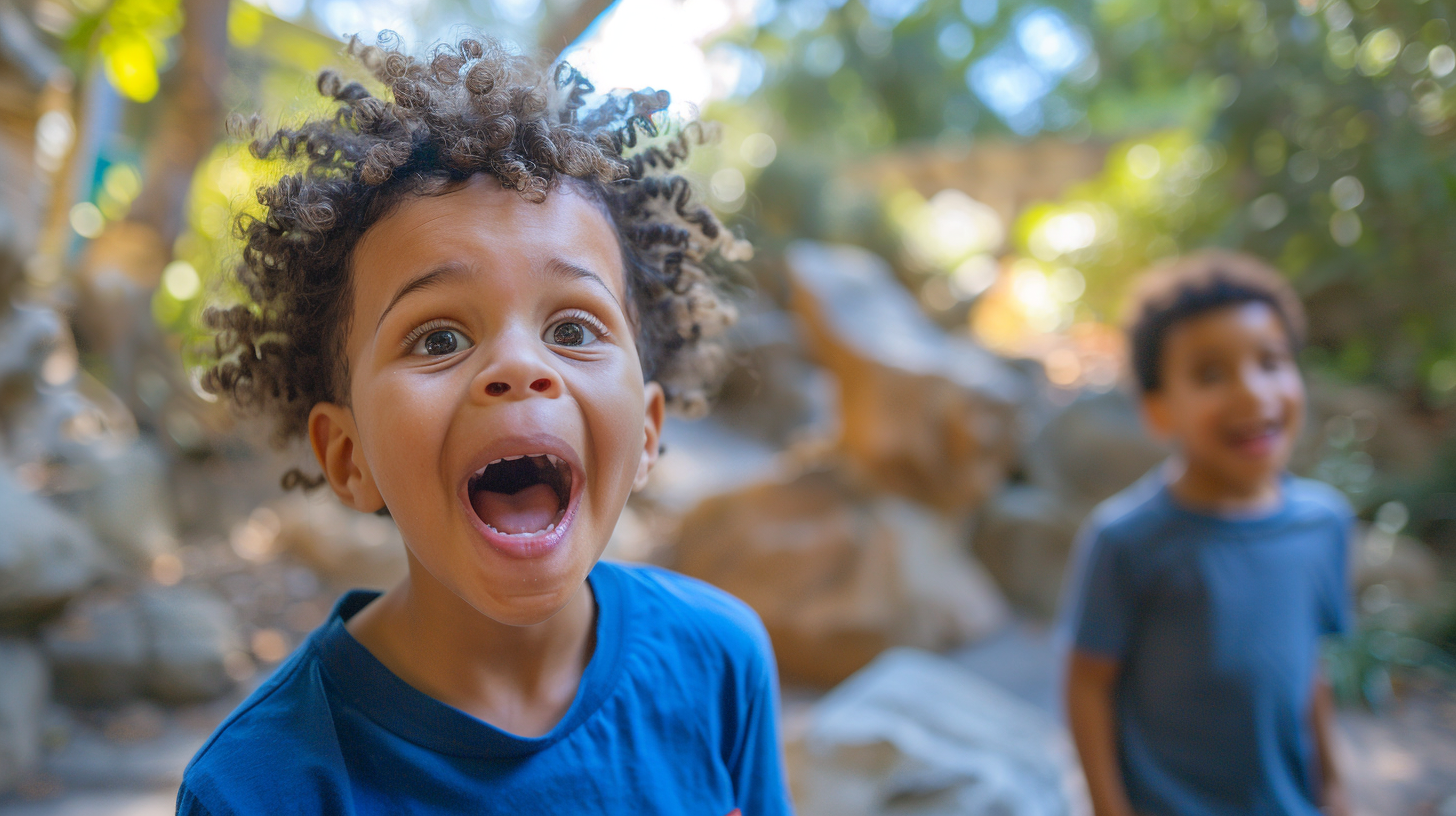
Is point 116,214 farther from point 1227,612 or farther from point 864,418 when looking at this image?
point 1227,612

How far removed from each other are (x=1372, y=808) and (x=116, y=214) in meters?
7.62

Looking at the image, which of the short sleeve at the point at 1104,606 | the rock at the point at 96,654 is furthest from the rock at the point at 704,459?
the short sleeve at the point at 1104,606

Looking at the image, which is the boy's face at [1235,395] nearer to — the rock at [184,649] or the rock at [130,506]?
the rock at [184,649]

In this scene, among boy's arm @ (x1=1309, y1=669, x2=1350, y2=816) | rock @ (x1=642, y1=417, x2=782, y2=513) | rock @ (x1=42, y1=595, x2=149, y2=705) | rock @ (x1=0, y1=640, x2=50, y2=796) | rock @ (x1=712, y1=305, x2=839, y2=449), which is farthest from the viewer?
rock @ (x1=712, y1=305, x2=839, y2=449)

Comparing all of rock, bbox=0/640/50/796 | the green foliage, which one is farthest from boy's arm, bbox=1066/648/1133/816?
the green foliage

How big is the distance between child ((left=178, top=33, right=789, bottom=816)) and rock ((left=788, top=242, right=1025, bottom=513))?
3906 mm

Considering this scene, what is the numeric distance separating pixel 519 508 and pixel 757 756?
401 millimetres

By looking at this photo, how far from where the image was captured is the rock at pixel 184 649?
391cm

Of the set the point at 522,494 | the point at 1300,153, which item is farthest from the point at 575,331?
the point at 1300,153

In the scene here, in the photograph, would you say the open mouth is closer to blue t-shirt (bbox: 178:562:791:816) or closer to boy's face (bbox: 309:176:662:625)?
boy's face (bbox: 309:176:662:625)

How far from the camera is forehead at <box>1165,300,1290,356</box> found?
1741 mm

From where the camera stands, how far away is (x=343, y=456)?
88 centimetres

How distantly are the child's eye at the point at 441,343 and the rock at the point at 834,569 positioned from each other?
396cm

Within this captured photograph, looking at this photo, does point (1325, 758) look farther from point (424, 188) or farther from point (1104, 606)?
point (424, 188)
